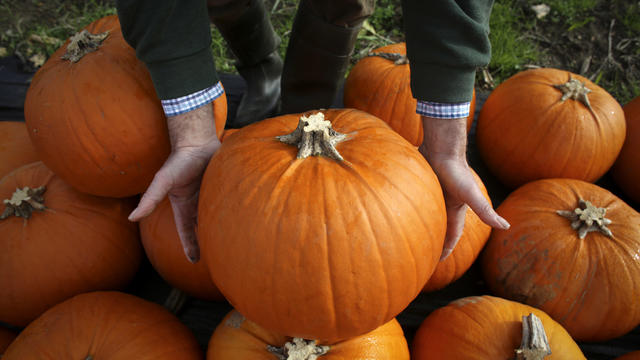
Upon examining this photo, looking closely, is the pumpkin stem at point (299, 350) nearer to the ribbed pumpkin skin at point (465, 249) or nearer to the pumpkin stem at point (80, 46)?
the ribbed pumpkin skin at point (465, 249)

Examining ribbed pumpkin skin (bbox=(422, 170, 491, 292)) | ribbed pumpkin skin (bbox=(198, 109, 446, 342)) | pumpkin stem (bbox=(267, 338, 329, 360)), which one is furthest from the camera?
ribbed pumpkin skin (bbox=(422, 170, 491, 292))

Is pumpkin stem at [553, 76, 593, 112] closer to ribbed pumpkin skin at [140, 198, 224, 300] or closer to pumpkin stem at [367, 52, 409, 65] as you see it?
pumpkin stem at [367, 52, 409, 65]

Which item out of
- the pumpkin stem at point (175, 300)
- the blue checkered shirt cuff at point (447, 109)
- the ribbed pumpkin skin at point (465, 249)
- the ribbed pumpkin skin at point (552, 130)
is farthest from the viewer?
the ribbed pumpkin skin at point (552, 130)

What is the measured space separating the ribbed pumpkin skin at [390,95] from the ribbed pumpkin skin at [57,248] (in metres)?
1.43

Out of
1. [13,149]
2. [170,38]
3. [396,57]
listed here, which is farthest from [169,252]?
[396,57]

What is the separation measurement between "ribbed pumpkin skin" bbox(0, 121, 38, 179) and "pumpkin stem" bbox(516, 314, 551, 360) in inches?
93.9

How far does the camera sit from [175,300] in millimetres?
1915

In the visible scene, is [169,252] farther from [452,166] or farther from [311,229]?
[452,166]

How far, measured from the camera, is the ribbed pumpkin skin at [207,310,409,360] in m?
1.31

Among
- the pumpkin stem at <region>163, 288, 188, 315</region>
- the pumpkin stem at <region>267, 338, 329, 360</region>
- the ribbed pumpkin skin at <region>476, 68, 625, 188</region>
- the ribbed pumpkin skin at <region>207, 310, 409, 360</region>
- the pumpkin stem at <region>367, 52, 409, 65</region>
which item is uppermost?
the pumpkin stem at <region>367, 52, 409, 65</region>

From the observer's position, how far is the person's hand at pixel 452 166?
1.34 meters

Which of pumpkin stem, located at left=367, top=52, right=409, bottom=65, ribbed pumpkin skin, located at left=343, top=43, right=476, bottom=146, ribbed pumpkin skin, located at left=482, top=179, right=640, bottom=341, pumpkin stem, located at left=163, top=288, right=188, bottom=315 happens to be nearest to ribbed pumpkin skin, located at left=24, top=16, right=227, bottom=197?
pumpkin stem, located at left=163, top=288, right=188, bottom=315

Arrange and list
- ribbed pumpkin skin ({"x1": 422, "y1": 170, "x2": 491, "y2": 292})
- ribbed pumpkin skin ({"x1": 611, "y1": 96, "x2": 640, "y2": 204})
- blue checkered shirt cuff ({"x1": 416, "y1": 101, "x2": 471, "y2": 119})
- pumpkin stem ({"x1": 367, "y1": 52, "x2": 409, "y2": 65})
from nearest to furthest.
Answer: blue checkered shirt cuff ({"x1": 416, "y1": 101, "x2": 471, "y2": 119})
ribbed pumpkin skin ({"x1": 422, "y1": 170, "x2": 491, "y2": 292})
ribbed pumpkin skin ({"x1": 611, "y1": 96, "x2": 640, "y2": 204})
pumpkin stem ({"x1": 367, "y1": 52, "x2": 409, "y2": 65})

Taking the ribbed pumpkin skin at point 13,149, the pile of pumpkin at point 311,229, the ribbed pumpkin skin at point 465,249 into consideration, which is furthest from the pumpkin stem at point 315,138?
the ribbed pumpkin skin at point 13,149
